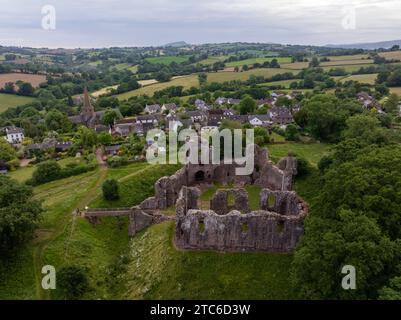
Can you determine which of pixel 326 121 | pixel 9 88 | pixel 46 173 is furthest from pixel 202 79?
pixel 46 173

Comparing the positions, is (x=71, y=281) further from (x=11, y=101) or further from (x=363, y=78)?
(x=363, y=78)

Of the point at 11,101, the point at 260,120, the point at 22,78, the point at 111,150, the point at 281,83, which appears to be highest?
the point at 22,78

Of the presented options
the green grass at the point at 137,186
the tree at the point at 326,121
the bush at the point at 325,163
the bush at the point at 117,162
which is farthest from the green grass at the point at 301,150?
the bush at the point at 117,162

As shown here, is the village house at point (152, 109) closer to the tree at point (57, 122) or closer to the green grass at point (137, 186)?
the tree at point (57, 122)

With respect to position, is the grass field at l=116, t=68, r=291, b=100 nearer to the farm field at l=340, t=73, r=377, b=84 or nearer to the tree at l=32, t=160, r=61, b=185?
the farm field at l=340, t=73, r=377, b=84

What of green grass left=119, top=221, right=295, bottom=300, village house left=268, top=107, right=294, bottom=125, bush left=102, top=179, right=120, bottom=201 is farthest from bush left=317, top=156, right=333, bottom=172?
village house left=268, top=107, right=294, bottom=125
